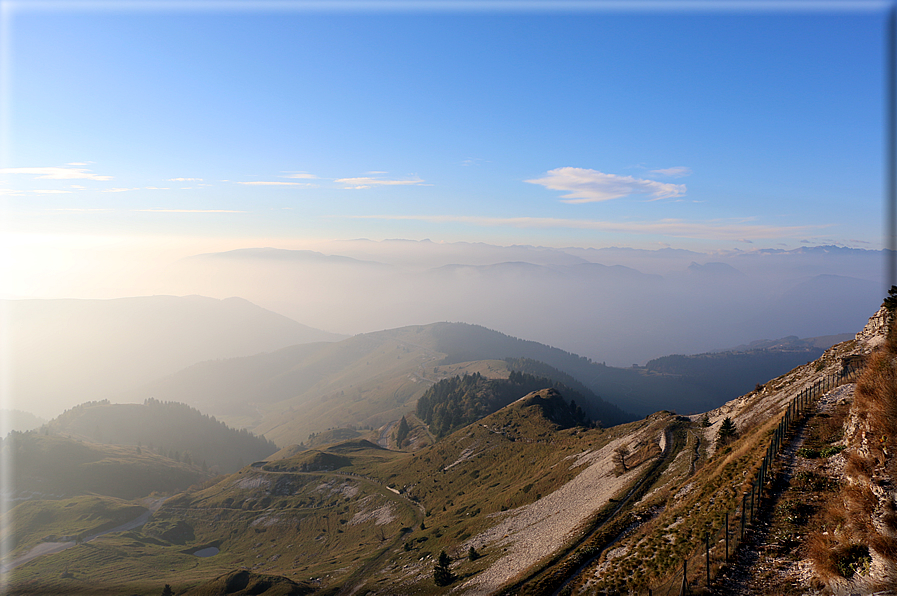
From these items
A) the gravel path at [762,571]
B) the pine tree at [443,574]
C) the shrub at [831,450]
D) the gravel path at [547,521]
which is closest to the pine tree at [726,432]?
the gravel path at [547,521]

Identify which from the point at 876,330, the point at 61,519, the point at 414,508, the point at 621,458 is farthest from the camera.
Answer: the point at 61,519

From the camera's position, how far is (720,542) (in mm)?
24594

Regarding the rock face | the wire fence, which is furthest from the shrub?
the rock face

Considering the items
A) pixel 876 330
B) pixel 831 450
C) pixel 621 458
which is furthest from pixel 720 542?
pixel 876 330

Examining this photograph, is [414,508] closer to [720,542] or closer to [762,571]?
[720,542]

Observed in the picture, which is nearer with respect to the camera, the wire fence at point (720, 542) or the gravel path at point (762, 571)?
the gravel path at point (762, 571)

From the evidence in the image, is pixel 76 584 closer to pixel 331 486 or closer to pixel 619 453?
pixel 331 486

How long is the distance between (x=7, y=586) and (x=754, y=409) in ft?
551

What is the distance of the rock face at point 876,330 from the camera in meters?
47.0

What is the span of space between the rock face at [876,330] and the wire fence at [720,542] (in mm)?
27299

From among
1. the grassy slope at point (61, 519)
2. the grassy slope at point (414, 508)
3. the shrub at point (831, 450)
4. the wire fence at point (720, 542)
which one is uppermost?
the shrub at point (831, 450)

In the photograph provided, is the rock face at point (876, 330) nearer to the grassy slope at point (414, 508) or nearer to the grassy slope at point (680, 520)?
the grassy slope at point (414, 508)

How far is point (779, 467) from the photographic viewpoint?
27.9 m

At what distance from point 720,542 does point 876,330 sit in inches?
1798
